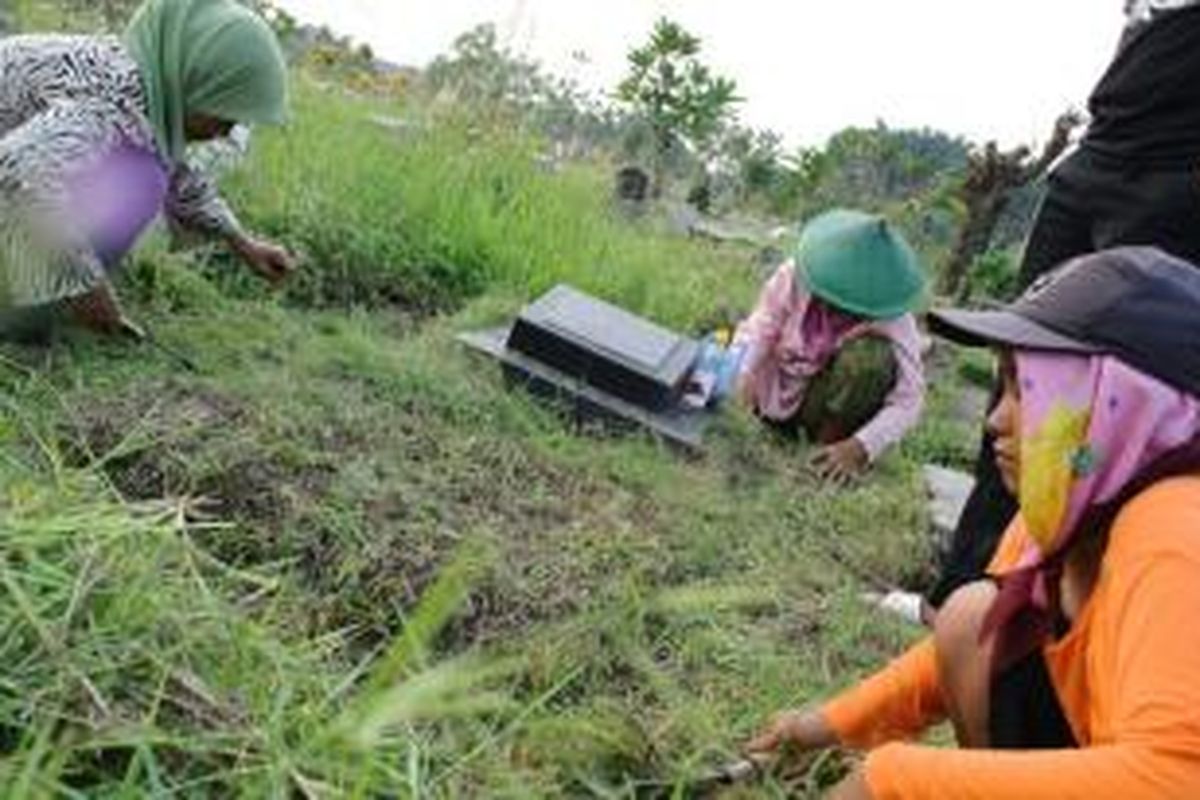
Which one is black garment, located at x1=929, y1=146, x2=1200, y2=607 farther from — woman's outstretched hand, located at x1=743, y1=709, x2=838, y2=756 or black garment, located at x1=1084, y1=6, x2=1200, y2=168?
woman's outstretched hand, located at x1=743, y1=709, x2=838, y2=756

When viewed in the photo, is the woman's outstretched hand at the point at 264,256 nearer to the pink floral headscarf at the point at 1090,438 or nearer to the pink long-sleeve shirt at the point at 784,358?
the pink long-sleeve shirt at the point at 784,358

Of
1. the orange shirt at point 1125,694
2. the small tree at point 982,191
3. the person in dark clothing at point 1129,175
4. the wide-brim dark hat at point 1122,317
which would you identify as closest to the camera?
the orange shirt at point 1125,694

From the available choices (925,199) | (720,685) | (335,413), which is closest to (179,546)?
(720,685)

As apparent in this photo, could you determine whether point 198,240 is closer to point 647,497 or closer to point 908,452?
point 647,497

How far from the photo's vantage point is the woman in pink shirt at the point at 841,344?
4438 mm

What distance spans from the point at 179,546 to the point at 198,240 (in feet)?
7.79

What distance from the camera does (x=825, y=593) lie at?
3496 mm

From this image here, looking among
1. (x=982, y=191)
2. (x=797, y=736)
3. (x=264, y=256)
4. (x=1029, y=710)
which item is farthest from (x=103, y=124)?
(x=982, y=191)

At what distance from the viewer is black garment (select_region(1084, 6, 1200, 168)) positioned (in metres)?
3.13

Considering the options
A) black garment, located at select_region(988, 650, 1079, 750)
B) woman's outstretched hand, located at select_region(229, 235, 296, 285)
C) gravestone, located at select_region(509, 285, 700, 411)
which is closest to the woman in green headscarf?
woman's outstretched hand, located at select_region(229, 235, 296, 285)

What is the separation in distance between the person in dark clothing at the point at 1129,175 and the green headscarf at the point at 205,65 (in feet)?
5.01

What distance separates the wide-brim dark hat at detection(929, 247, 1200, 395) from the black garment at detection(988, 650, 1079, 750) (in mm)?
441

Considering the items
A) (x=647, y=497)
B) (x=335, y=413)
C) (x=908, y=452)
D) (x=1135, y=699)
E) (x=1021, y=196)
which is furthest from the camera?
(x=1021, y=196)

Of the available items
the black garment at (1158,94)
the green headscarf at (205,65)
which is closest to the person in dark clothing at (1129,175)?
the black garment at (1158,94)
